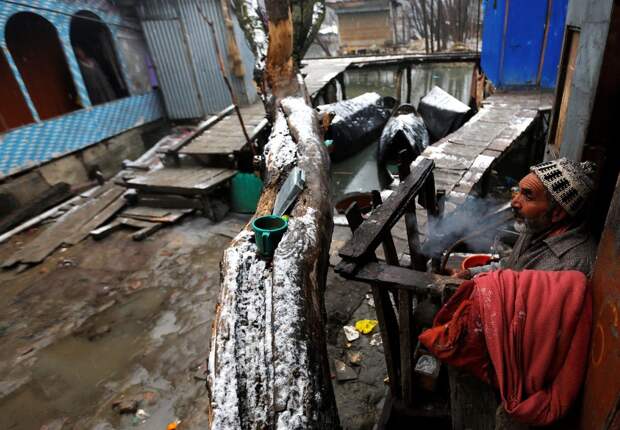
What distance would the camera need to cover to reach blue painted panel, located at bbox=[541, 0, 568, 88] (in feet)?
28.9

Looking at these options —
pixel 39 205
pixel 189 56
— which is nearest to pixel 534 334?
pixel 39 205

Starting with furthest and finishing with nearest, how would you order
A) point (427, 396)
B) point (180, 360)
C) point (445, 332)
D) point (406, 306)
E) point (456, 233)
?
point (180, 360) → point (456, 233) → point (427, 396) → point (406, 306) → point (445, 332)

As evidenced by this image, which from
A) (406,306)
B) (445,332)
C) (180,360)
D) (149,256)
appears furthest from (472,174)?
(149,256)

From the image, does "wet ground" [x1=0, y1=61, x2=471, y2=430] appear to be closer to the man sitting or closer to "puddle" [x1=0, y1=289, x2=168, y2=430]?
"puddle" [x1=0, y1=289, x2=168, y2=430]

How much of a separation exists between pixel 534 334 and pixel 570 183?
96 centimetres

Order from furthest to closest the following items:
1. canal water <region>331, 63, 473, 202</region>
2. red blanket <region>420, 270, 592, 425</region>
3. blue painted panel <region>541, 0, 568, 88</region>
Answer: canal water <region>331, 63, 473, 202</region>, blue painted panel <region>541, 0, 568, 88</region>, red blanket <region>420, 270, 592, 425</region>

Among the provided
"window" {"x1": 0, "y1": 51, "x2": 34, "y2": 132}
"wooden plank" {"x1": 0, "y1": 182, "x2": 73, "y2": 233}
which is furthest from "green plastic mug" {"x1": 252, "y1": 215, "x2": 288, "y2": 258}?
"window" {"x1": 0, "y1": 51, "x2": 34, "y2": 132}

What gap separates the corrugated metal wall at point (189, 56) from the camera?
11406 millimetres

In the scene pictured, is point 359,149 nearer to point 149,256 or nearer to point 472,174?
point 472,174

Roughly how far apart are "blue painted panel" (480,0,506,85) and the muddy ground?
757 cm

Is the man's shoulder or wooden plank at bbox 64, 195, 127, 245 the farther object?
wooden plank at bbox 64, 195, 127, 245

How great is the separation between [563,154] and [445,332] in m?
2.64

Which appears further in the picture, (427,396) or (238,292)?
A: (427,396)

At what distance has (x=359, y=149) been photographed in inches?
491
